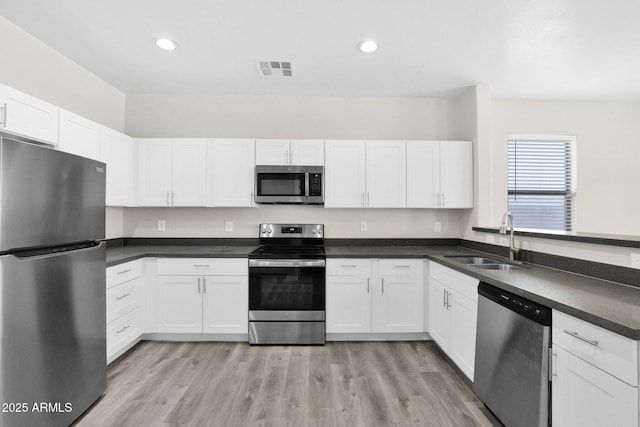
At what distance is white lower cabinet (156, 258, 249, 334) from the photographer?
2.96 metres

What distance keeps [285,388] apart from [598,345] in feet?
6.10

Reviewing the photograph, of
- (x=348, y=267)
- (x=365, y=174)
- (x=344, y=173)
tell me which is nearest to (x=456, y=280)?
(x=348, y=267)

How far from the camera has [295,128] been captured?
11.9 feet

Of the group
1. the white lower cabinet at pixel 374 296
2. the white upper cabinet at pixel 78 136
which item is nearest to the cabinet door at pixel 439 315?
the white lower cabinet at pixel 374 296

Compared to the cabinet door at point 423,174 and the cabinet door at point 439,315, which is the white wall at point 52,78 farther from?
the cabinet door at point 439,315

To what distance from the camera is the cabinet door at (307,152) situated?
3.27 m

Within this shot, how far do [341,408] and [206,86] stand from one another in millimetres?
3304

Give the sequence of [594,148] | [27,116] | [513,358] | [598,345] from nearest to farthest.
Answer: [598,345] < [513,358] < [27,116] < [594,148]

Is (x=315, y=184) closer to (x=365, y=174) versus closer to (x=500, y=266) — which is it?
(x=365, y=174)

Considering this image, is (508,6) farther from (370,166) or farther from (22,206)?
(22,206)

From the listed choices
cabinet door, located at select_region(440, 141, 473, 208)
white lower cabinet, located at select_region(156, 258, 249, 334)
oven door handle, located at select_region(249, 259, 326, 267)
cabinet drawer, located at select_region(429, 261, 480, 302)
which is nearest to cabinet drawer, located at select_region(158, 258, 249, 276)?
white lower cabinet, located at select_region(156, 258, 249, 334)

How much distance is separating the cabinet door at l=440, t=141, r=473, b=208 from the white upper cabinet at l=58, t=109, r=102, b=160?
11.0 ft

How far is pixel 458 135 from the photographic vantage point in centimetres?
361

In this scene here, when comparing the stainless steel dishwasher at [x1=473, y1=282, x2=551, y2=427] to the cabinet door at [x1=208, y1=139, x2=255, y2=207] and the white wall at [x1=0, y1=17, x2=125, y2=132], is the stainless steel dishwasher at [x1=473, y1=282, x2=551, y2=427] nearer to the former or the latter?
the cabinet door at [x1=208, y1=139, x2=255, y2=207]
